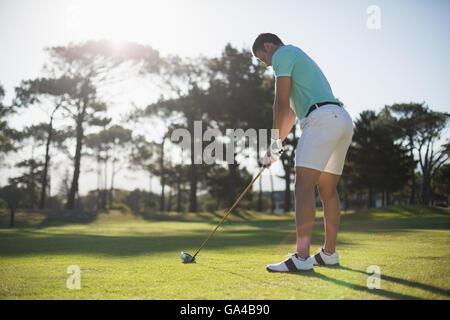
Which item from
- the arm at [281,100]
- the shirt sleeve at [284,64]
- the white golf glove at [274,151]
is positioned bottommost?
the white golf glove at [274,151]

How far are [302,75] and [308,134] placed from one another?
2.01 feet

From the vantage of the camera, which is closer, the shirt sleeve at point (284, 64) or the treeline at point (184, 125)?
the shirt sleeve at point (284, 64)

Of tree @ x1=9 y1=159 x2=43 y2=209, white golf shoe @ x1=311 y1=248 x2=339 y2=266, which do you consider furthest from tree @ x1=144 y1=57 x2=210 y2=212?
white golf shoe @ x1=311 y1=248 x2=339 y2=266

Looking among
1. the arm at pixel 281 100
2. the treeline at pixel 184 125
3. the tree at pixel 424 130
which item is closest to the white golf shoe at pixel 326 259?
the arm at pixel 281 100

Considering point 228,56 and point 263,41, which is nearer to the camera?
point 263,41

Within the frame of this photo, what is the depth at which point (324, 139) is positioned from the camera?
322 centimetres

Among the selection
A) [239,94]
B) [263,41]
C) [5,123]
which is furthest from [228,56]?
[263,41]

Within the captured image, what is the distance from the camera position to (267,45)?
3.71 m

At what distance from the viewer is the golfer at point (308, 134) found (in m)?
3.21

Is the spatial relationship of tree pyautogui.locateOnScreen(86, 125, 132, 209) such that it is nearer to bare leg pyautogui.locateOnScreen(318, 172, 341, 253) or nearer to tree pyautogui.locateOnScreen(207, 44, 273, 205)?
tree pyautogui.locateOnScreen(207, 44, 273, 205)

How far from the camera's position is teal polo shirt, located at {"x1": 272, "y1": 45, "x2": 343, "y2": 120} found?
3420 mm

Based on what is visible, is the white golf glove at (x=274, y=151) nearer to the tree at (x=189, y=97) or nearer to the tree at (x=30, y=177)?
the tree at (x=189, y=97)

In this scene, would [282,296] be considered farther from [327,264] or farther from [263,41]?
[263,41]
